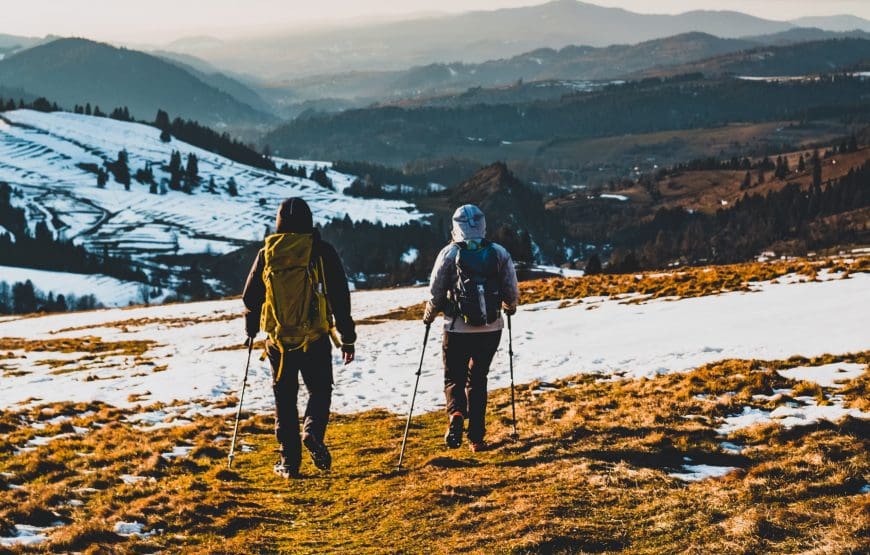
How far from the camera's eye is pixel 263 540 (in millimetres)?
9828

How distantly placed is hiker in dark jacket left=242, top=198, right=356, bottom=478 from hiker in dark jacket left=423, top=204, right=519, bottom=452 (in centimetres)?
172

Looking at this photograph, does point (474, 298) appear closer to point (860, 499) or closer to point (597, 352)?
point (860, 499)

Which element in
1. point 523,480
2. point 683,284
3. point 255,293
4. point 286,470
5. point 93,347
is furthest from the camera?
point 93,347

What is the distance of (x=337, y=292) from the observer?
40.5ft

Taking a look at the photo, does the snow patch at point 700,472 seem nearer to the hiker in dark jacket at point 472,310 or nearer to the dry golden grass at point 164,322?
the hiker in dark jacket at point 472,310

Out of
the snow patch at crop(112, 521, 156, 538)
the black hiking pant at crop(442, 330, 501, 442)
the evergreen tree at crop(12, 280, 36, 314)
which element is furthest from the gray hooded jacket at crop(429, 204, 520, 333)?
the evergreen tree at crop(12, 280, 36, 314)

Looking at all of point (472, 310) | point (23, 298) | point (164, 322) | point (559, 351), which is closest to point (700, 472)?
point (472, 310)

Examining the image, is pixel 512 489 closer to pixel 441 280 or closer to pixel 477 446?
pixel 477 446

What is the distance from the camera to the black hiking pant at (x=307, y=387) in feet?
40.5

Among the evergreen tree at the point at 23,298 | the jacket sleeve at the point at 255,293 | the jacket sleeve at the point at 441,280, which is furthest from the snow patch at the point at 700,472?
the evergreen tree at the point at 23,298

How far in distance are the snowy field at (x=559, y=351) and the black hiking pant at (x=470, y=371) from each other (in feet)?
21.9

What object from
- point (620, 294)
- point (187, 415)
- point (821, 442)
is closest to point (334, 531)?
point (821, 442)

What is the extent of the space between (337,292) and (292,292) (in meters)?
0.80

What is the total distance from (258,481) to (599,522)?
663cm
